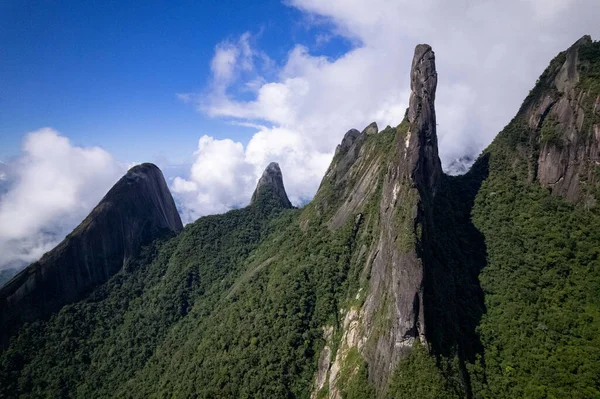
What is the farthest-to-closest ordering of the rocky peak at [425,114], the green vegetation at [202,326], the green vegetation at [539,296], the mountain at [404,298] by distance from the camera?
the rocky peak at [425,114], the green vegetation at [202,326], the mountain at [404,298], the green vegetation at [539,296]

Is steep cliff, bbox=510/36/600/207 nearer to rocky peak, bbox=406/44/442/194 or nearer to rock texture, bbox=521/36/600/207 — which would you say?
rock texture, bbox=521/36/600/207

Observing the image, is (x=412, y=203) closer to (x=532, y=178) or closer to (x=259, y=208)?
(x=532, y=178)

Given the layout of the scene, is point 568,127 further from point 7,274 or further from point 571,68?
point 7,274

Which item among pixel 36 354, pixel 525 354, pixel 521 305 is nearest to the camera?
pixel 525 354

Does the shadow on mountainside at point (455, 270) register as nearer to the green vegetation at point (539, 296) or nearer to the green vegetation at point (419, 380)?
the green vegetation at point (539, 296)

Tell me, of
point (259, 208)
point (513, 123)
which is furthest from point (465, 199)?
point (259, 208)

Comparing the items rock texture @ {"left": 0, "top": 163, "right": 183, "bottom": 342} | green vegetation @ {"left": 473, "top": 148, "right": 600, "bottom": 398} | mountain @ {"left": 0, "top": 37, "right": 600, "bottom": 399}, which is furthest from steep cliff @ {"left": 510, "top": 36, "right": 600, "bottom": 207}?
rock texture @ {"left": 0, "top": 163, "right": 183, "bottom": 342}

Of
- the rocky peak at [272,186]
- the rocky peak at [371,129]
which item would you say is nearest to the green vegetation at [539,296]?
the rocky peak at [371,129]
